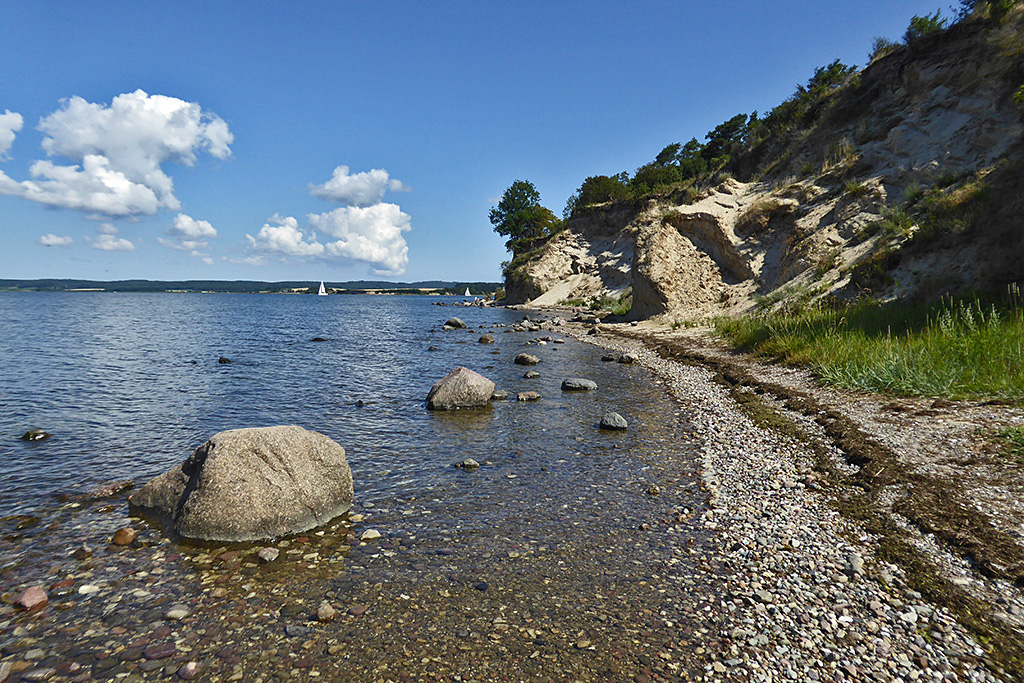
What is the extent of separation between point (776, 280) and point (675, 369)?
15999mm

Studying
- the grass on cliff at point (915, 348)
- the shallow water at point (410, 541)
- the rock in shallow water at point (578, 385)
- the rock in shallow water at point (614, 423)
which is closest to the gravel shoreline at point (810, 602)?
the shallow water at point (410, 541)

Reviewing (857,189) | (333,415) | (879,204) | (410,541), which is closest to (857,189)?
(857,189)

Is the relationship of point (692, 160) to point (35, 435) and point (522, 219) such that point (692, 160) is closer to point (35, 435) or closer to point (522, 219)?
point (522, 219)

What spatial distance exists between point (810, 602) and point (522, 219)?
10082cm

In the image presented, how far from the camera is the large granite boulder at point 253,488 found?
6882 mm

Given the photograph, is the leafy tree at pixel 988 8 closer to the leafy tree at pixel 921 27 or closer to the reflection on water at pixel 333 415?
the leafy tree at pixel 921 27

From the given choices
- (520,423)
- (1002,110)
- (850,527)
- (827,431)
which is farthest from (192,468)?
(1002,110)

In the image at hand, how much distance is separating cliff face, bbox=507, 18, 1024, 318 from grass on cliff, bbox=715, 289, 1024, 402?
2.88m

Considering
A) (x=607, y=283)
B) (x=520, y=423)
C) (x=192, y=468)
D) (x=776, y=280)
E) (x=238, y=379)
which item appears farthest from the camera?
(x=607, y=283)

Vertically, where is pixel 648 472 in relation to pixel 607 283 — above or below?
below

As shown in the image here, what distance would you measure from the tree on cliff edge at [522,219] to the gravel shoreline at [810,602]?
8965 cm

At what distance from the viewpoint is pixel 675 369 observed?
69.2ft

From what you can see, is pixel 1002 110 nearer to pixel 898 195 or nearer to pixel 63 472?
pixel 898 195

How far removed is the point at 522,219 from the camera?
335ft
